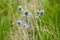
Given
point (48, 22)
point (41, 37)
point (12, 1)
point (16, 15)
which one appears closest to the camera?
point (41, 37)

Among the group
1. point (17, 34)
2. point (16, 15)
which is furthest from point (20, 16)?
point (17, 34)

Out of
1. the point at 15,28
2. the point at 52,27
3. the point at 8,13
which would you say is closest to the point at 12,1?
the point at 8,13

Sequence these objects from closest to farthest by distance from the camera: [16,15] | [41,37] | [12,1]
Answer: [41,37], [16,15], [12,1]

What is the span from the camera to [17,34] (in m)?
2.19

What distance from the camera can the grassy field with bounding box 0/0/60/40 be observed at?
2145 mm

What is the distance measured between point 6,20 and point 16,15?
133mm

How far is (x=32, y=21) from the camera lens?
2.23 m

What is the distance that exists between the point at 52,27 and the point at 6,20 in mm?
429

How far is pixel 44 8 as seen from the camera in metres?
2.45

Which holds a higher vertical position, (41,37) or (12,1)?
(12,1)

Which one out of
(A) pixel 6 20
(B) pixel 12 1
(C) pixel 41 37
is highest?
(B) pixel 12 1

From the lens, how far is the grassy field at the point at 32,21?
7.04 ft

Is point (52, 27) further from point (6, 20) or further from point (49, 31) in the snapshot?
point (6, 20)

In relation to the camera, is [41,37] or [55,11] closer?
[41,37]
